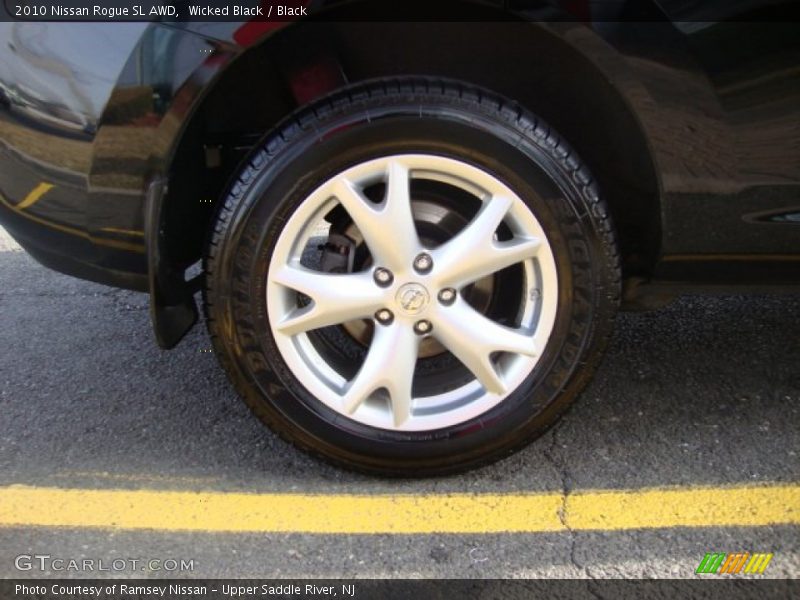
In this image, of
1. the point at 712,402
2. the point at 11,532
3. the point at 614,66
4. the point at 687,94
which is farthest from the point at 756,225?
the point at 11,532

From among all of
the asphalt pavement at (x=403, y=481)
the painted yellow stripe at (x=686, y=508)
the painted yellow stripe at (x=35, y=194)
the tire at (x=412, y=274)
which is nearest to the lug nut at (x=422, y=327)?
the tire at (x=412, y=274)

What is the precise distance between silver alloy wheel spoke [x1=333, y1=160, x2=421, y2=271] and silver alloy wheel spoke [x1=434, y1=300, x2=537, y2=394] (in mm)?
165

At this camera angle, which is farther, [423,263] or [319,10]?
[423,263]

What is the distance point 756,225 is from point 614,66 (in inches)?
18.5

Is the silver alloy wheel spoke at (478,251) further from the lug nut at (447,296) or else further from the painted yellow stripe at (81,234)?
the painted yellow stripe at (81,234)

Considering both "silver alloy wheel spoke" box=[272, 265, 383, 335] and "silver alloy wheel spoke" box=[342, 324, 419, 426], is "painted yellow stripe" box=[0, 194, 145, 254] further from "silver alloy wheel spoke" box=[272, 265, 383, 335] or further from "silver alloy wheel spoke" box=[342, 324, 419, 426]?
"silver alloy wheel spoke" box=[342, 324, 419, 426]

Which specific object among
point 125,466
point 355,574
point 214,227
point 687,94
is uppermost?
point 687,94

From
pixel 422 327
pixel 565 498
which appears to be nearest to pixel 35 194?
pixel 422 327

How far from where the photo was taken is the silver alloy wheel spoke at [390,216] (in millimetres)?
1857

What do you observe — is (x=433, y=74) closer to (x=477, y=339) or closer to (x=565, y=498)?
(x=477, y=339)

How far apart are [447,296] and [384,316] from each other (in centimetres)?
15

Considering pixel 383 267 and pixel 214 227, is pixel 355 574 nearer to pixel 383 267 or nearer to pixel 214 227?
pixel 383 267

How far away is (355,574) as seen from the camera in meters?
1.76

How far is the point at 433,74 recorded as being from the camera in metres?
2.09
